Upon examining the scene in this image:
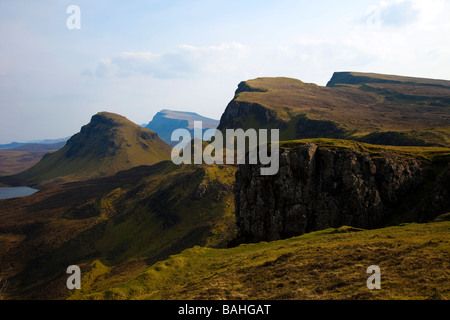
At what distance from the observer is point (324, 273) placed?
27.7 meters

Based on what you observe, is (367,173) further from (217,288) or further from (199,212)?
(199,212)

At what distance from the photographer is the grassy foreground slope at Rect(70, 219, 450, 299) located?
2273 centimetres

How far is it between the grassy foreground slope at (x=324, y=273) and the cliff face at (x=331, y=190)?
67.3 ft

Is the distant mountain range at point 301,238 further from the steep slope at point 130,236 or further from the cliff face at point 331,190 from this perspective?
the steep slope at point 130,236

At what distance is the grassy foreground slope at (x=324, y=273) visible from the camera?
22.7m

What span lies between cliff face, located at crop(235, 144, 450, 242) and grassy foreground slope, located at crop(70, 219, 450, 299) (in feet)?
67.3

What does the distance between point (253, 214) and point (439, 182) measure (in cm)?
4057

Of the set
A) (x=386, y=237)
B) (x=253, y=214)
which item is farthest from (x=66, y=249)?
(x=386, y=237)

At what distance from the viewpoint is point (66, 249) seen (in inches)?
6511

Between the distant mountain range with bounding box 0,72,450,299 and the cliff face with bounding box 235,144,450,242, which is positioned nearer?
the distant mountain range with bounding box 0,72,450,299
